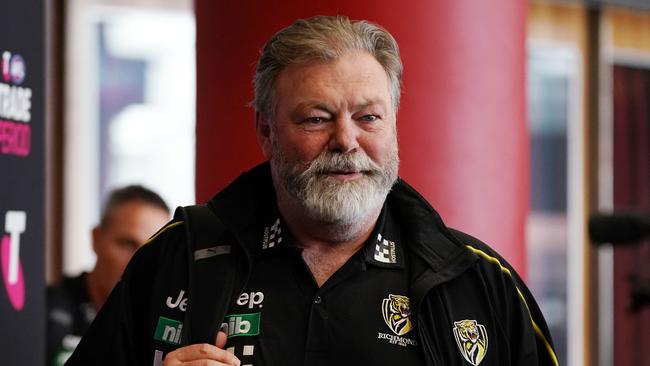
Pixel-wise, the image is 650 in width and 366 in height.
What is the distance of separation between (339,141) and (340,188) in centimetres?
9

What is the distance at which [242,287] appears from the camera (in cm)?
222

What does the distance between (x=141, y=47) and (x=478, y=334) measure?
4.73 meters

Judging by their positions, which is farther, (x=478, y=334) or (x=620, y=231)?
(x=620, y=231)

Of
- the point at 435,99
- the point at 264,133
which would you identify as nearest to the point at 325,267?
the point at 264,133

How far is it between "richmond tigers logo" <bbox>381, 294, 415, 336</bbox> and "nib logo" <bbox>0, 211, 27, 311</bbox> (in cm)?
87

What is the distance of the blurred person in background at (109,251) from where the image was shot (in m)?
4.52

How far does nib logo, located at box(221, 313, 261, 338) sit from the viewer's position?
2168 millimetres

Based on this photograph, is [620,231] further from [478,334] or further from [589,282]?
[589,282]

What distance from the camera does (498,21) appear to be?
3.21 m

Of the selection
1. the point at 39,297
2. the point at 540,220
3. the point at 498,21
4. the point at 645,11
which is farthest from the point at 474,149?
the point at 645,11

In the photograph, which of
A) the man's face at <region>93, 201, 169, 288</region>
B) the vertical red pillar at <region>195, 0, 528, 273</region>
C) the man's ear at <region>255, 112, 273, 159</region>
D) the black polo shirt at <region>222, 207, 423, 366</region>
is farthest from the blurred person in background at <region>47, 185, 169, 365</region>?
the black polo shirt at <region>222, 207, 423, 366</region>

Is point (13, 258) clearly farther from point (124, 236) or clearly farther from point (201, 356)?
point (124, 236)

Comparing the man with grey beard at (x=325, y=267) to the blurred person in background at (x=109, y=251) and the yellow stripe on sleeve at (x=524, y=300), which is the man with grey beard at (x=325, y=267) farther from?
the blurred person in background at (x=109, y=251)

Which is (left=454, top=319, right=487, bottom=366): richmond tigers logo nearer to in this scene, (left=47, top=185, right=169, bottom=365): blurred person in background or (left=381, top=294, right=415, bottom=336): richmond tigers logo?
(left=381, top=294, right=415, bottom=336): richmond tigers logo
